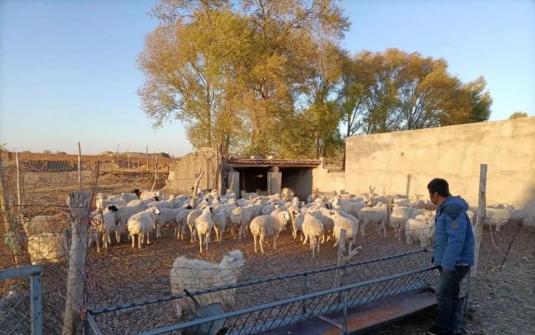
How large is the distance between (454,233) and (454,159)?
1187 cm

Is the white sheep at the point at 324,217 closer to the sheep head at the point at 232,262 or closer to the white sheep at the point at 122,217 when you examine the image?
the sheep head at the point at 232,262

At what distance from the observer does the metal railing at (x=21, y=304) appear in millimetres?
2543

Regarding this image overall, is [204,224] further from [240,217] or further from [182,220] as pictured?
[182,220]

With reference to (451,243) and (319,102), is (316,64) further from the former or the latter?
(451,243)

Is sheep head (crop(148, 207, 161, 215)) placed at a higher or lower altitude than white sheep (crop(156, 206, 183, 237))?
higher

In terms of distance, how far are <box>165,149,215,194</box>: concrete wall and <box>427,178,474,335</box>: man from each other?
1385cm

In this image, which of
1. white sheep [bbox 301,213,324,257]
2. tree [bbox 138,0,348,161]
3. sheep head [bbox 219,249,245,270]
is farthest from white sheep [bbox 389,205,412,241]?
tree [bbox 138,0,348,161]

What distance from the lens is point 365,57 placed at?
3300 centimetres

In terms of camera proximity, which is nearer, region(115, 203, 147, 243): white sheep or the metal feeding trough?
the metal feeding trough

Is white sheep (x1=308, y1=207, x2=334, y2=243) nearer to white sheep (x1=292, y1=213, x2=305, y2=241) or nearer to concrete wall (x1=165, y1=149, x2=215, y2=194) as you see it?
white sheep (x1=292, y1=213, x2=305, y2=241)

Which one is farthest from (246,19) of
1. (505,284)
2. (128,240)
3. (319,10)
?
(505,284)

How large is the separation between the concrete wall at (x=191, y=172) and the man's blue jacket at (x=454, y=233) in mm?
13913

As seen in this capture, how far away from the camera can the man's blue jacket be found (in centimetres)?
398

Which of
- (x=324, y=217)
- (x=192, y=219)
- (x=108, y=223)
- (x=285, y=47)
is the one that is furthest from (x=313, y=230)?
(x=285, y=47)
